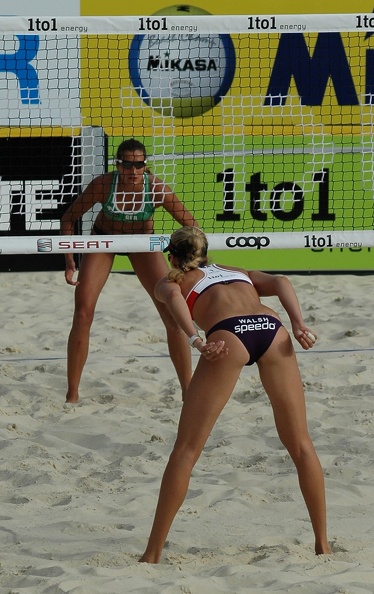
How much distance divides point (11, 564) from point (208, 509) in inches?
39.4

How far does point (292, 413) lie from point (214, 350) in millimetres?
371

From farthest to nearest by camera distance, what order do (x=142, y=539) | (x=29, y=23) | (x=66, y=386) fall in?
(x=66, y=386), (x=29, y=23), (x=142, y=539)

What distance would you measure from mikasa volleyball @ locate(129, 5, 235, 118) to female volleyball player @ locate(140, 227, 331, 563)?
6.33 m

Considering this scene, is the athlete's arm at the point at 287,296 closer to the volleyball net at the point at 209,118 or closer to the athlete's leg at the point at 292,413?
the athlete's leg at the point at 292,413

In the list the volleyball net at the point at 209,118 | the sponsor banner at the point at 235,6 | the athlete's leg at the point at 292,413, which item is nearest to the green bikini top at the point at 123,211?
the athlete's leg at the point at 292,413

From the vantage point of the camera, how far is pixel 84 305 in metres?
Result: 6.34

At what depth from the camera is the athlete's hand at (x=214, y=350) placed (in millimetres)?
3662

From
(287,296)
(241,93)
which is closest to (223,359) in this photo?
(287,296)

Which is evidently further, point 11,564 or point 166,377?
point 166,377

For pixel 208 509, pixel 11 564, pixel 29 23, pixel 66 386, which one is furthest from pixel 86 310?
pixel 11 564

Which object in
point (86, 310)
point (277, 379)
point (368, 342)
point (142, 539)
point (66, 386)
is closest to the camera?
point (277, 379)

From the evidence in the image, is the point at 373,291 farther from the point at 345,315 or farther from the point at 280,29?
the point at 280,29

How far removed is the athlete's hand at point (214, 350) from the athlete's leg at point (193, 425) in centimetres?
3

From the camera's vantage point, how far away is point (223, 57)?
33.7 feet
